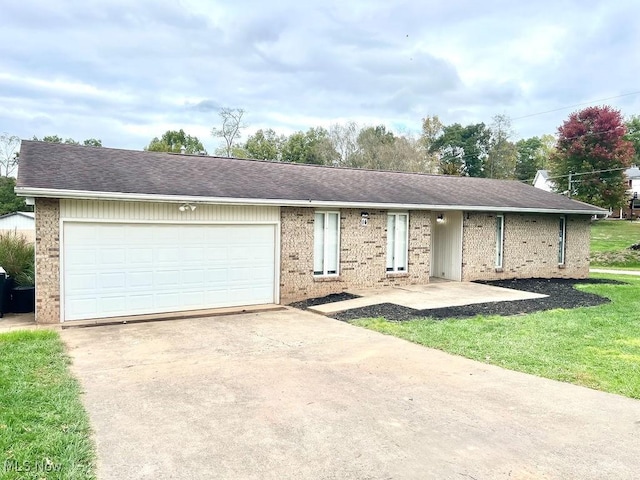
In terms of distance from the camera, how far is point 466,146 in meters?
51.8

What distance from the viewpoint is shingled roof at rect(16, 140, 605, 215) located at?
31.4 feet

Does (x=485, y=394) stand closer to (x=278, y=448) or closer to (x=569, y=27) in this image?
(x=278, y=448)

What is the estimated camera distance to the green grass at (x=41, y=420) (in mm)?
3543

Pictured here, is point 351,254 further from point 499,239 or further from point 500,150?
point 500,150

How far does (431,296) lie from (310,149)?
115 ft

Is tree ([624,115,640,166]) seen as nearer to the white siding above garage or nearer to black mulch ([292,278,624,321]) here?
black mulch ([292,278,624,321])

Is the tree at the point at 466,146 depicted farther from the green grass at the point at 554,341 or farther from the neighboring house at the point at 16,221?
the green grass at the point at 554,341

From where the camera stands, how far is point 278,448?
4055 millimetres

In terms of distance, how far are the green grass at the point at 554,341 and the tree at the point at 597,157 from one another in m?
33.9

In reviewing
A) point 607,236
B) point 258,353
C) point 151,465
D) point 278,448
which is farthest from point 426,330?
point 607,236

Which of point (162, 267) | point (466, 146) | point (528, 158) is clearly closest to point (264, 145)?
point (466, 146)

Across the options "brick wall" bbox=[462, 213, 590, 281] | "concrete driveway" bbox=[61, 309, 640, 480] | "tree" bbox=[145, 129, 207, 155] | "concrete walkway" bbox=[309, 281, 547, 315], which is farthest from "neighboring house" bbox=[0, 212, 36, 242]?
"brick wall" bbox=[462, 213, 590, 281]

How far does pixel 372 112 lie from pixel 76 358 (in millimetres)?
46820

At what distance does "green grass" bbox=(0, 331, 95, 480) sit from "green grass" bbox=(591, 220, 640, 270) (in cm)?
2712
